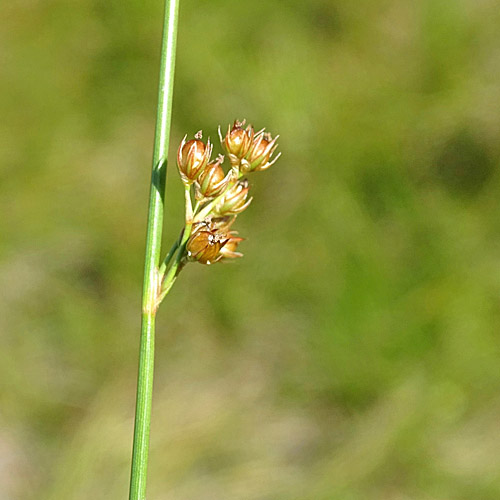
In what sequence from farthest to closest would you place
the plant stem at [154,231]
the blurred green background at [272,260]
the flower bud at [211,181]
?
the blurred green background at [272,260] → the flower bud at [211,181] → the plant stem at [154,231]

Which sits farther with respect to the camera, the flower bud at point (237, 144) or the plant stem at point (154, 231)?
the flower bud at point (237, 144)

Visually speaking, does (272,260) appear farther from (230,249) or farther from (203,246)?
(203,246)

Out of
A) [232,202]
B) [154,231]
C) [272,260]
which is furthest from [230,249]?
[272,260]

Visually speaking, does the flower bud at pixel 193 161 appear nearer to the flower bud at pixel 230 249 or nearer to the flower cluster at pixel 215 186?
the flower cluster at pixel 215 186

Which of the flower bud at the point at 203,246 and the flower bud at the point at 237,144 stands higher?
the flower bud at the point at 237,144

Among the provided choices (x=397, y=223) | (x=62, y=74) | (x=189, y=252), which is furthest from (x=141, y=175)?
(x=189, y=252)

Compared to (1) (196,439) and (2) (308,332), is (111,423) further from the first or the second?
(2) (308,332)

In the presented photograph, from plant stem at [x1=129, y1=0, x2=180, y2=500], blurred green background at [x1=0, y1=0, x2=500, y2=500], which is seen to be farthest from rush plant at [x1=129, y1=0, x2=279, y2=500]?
blurred green background at [x1=0, y1=0, x2=500, y2=500]

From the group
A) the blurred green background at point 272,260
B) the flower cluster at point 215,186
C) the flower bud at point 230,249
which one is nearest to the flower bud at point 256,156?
the flower cluster at point 215,186

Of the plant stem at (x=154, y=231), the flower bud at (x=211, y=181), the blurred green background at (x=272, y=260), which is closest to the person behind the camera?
the plant stem at (x=154, y=231)
